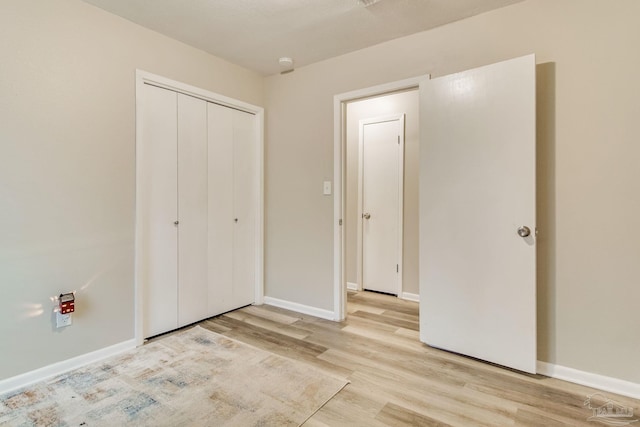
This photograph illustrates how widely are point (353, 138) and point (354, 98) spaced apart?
4.06ft

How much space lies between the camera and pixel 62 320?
2.06m

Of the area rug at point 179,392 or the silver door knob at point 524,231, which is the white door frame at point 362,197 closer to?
the silver door knob at point 524,231

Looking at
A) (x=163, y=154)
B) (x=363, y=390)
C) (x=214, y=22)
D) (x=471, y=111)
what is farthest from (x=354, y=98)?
(x=363, y=390)

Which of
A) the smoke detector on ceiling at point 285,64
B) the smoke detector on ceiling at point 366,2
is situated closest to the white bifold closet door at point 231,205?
the smoke detector on ceiling at point 285,64

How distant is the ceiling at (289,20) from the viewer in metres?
2.15

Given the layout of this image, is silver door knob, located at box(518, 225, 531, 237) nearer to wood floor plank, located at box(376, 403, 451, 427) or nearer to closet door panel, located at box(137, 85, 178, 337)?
wood floor plank, located at box(376, 403, 451, 427)

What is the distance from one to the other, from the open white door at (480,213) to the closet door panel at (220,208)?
70.7 inches

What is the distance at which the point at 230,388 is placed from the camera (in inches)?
75.1

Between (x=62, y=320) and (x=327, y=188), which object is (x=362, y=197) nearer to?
(x=327, y=188)

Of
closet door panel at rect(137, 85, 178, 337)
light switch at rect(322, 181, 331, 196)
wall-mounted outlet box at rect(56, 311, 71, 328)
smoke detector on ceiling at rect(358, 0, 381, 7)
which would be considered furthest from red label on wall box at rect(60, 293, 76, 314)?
smoke detector on ceiling at rect(358, 0, 381, 7)

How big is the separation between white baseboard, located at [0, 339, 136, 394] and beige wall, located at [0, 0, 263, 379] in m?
0.04

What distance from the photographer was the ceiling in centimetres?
215

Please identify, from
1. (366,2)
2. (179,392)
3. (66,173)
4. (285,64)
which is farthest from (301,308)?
(366,2)

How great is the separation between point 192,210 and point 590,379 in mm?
3058
